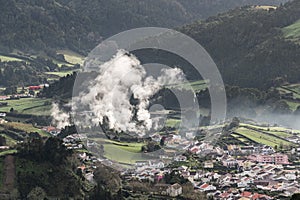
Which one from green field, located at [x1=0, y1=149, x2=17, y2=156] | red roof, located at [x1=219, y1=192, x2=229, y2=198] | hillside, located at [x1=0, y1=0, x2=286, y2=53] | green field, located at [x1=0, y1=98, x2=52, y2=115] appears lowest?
red roof, located at [x1=219, y1=192, x2=229, y2=198]

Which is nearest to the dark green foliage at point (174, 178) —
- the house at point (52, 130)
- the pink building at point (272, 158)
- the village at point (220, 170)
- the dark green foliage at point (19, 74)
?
the village at point (220, 170)

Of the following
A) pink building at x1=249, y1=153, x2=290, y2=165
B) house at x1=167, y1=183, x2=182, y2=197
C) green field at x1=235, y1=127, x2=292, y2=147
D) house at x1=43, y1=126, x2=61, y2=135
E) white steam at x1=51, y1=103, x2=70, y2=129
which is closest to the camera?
house at x1=167, y1=183, x2=182, y2=197

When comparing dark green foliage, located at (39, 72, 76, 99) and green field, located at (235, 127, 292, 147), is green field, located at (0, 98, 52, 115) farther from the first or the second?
green field, located at (235, 127, 292, 147)

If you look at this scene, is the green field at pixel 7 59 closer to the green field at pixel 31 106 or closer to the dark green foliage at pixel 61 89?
the dark green foliage at pixel 61 89

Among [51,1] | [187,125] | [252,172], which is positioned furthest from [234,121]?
[51,1]

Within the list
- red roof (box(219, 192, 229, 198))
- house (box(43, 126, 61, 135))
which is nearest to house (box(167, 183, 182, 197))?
red roof (box(219, 192, 229, 198))

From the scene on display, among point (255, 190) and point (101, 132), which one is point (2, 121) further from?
point (255, 190)

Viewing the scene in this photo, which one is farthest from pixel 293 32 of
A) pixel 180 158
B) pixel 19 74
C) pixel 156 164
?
pixel 156 164

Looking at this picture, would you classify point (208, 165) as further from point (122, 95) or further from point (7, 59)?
point (7, 59)
